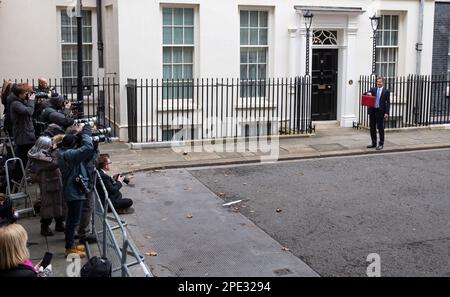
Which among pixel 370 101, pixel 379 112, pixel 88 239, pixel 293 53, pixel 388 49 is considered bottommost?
pixel 88 239

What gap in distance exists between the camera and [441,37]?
1861 cm

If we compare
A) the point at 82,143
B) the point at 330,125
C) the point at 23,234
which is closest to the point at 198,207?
the point at 82,143

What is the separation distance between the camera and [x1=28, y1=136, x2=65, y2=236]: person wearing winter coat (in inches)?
308

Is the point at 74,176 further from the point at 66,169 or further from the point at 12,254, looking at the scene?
the point at 12,254

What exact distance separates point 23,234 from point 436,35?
16.9 meters

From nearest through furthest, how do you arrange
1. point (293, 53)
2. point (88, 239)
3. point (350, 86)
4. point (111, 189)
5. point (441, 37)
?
point (88, 239) < point (111, 189) < point (293, 53) < point (350, 86) < point (441, 37)

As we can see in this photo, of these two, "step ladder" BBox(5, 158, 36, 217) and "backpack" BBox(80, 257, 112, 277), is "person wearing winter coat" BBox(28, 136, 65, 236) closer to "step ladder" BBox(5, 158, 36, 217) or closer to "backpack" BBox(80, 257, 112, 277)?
"step ladder" BBox(5, 158, 36, 217)

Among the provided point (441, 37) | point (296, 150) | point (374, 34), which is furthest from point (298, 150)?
point (441, 37)

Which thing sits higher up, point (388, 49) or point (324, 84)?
point (388, 49)

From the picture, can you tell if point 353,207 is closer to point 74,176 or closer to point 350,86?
point 74,176

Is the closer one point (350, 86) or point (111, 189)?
point (111, 189)

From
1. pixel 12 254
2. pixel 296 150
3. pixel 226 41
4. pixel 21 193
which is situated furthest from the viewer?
pixel 226 41

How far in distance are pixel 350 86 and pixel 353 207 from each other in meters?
8.42

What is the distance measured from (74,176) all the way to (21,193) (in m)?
2.30
